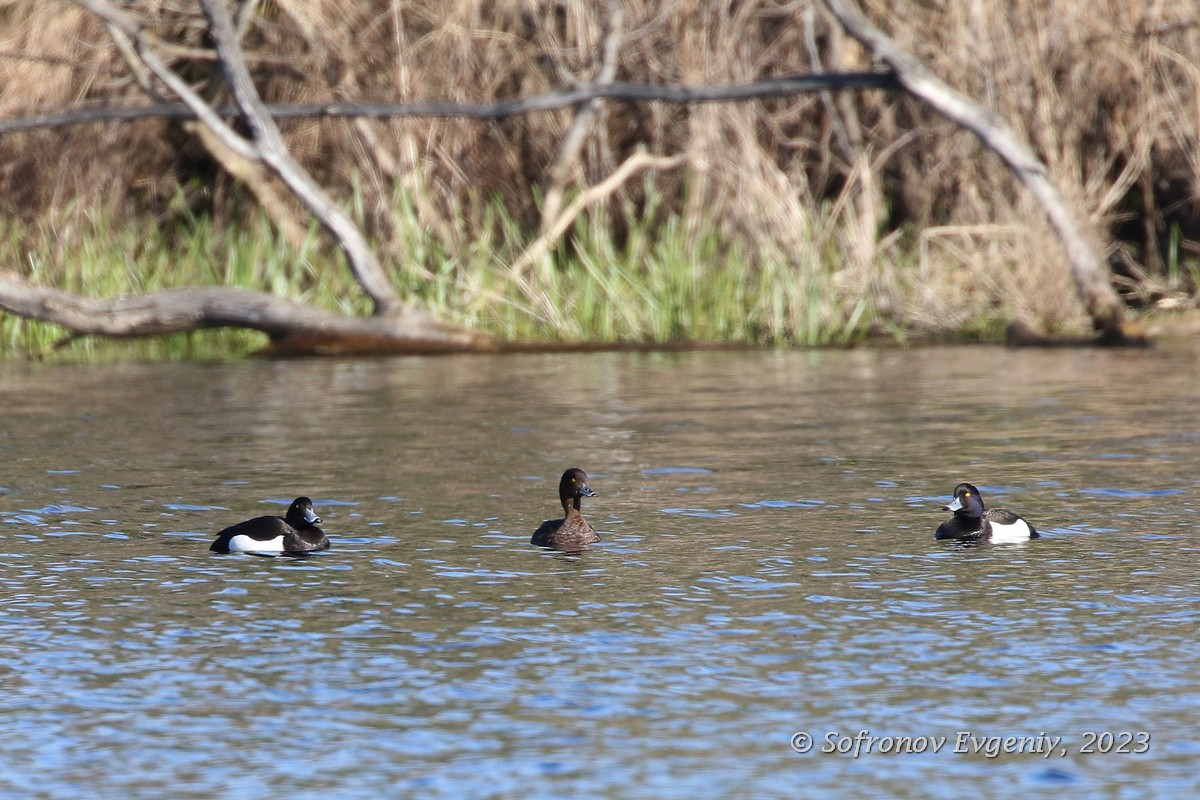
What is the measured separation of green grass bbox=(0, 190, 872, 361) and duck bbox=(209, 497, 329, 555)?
10.2m

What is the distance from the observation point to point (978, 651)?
6523 millimetres

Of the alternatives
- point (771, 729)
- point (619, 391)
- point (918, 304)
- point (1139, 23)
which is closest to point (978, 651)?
point (771, 729)

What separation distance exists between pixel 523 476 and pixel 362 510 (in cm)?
147

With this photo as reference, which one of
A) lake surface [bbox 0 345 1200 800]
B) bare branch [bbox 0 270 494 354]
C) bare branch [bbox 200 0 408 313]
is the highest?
bare branch [bbox 200 0 408 313]

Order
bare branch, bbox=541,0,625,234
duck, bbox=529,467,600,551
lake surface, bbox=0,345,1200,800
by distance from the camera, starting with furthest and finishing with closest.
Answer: bare branch, bbox=541,0,625,234 < duck, bbox=529,467,600,551 < lake surface, bbox=0,345,1200,800

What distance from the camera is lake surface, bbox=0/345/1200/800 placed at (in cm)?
540

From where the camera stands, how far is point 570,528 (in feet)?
27.6

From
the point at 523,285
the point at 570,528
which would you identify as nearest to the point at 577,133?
the point at 523,285

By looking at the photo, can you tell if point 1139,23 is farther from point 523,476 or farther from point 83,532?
point 83,532

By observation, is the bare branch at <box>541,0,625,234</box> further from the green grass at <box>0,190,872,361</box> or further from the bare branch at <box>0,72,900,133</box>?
the green grass at <box>0,190,872,361</box>

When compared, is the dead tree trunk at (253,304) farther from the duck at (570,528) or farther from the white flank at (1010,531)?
the white flank at (1010,531)

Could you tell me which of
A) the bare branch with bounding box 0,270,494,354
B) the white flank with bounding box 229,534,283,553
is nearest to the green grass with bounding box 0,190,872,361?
the bare branch with bounding box 0,270,494,354

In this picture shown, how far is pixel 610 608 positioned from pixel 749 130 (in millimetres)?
12737

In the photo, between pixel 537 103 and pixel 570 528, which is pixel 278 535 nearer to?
pixel 570 528
